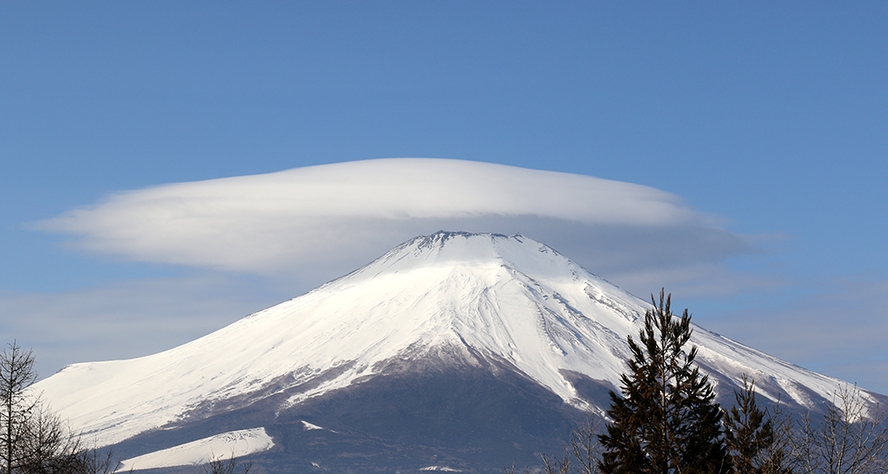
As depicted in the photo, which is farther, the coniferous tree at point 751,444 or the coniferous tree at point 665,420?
the coniferous tree at point 751,444

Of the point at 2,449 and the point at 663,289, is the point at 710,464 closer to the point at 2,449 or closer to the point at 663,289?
the point at 663,289

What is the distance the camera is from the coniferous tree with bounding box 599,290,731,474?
107 ft

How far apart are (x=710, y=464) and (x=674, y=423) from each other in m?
1.51

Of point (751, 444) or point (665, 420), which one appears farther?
point (751, 444)

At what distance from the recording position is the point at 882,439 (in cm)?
3578

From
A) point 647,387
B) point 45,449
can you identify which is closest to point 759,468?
point 647,387

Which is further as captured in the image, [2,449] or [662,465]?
[662,465]

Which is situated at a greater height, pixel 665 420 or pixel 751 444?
pixel 665 420

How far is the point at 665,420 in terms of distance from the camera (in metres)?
32.8

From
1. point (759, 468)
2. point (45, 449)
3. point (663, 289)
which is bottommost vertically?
point (759, 468)

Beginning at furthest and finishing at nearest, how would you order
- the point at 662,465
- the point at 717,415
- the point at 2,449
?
the point at 717,415 → the point at 662,465 → the point at 2,449

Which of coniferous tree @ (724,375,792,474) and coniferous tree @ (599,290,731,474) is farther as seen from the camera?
coniferous tree @ (724,375,792,474)

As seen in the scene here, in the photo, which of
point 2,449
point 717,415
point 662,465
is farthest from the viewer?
point 717,415

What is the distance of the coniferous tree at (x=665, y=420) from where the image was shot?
32.6 metres
